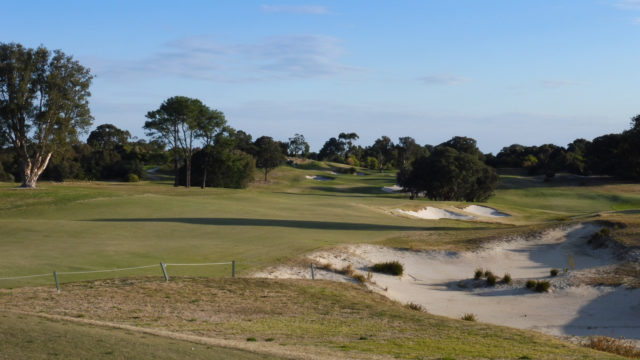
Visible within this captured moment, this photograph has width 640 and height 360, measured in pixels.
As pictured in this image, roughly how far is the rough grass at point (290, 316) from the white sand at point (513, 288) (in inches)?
120

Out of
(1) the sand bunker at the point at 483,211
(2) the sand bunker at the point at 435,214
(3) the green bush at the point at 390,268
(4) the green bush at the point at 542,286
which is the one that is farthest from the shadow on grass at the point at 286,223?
(1) the sand bunker at the point at 483,211

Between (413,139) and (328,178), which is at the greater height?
(413,139)

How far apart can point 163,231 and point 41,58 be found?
2749 cm

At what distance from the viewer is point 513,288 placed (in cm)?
2444

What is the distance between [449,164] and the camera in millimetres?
73500

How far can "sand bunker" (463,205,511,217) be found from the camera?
58.0 meters

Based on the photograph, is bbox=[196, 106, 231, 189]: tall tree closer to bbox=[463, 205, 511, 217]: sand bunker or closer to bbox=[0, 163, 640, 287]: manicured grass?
bbox=[0, 163, 640, 287]: manicured grass

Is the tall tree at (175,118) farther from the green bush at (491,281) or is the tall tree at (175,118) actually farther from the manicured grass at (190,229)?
the green bush at (491,281)

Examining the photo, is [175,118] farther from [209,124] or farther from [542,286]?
[542,286]

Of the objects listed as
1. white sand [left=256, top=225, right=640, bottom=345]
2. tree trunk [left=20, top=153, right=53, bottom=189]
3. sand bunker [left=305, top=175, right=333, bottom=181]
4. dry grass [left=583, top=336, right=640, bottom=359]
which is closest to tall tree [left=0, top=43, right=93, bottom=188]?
tree trunk [left=20, top=153, right=53, bottom=189]

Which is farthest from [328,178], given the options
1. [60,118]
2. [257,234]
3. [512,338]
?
[512,338]

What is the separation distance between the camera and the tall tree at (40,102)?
161 ft

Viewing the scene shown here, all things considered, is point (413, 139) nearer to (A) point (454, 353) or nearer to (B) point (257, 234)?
(B) point (257, 234)

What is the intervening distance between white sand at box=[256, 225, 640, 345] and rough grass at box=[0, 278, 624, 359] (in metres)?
3.04
